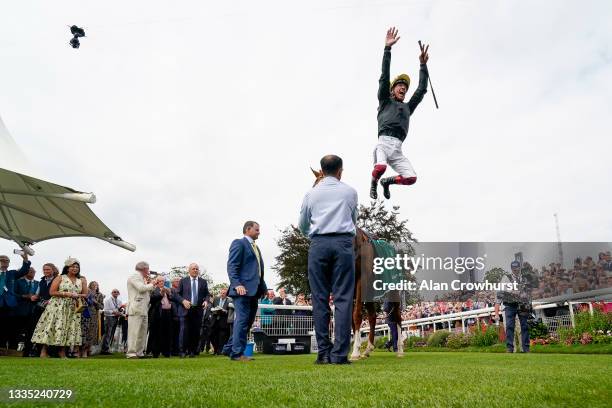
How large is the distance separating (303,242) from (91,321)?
15.6 m

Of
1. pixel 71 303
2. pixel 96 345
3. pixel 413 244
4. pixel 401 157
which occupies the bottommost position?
pixel 96 345

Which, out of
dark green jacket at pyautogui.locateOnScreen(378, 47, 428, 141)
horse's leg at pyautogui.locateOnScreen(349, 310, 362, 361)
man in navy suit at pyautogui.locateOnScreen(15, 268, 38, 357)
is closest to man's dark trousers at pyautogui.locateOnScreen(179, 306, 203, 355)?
man in navy suit at pyautogui.locateOnScreen(15, 268, 38, 357)

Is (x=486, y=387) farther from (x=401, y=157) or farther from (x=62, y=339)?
(x=62, y=339)

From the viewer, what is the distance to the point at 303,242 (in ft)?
88.9

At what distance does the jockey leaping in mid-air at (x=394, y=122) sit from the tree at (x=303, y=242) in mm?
18800

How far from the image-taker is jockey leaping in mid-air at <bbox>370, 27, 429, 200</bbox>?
7.63 meters

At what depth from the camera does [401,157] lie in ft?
25.5

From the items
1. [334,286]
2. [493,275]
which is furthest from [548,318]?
[334,286]

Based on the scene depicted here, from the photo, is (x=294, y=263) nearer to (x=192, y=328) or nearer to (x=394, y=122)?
(x=192, y=328)

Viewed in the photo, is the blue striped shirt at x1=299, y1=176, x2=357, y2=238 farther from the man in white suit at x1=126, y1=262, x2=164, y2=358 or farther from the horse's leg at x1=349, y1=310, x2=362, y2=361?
the man in white suit at x1=126, y1=262, x2=164, y2=358

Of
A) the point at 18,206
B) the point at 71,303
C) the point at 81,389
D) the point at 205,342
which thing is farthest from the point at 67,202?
the point at 81,389

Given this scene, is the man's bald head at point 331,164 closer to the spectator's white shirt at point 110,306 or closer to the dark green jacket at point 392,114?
the dark green jacket at point 392,114

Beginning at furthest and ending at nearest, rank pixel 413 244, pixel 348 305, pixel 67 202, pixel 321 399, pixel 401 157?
pixel 413 244 < pixel 67 202 < pixel 401 157 < pixel 348 305 < pixel 321 399

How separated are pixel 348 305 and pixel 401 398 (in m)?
2.90
